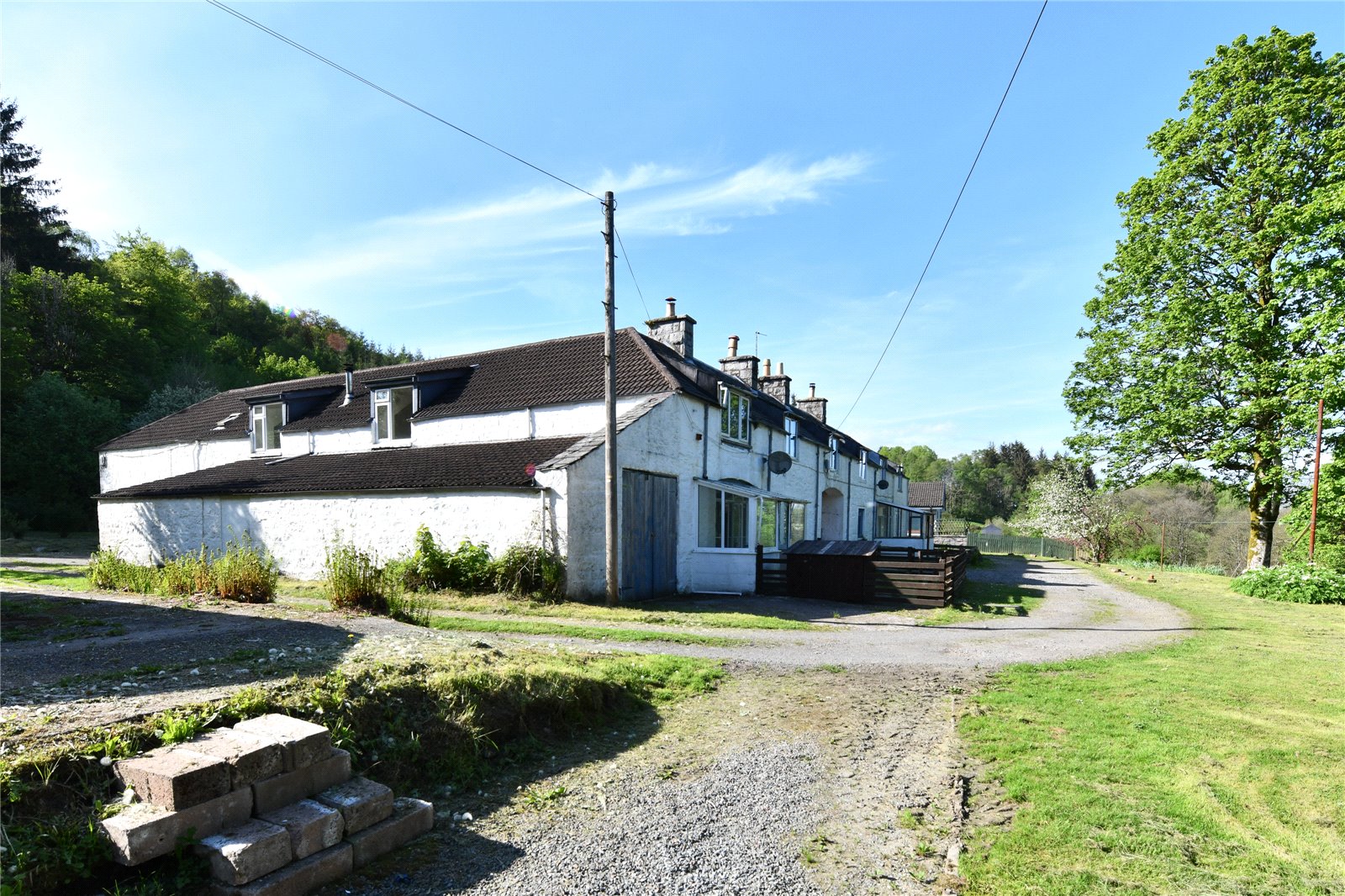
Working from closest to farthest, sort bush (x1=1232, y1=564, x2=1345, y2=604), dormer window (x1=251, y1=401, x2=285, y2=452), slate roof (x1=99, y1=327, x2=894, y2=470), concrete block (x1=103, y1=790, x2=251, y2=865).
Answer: concrete block (x1=103, y1=790, x2=251, y2=865)
bush (x1=1232, y1=564, x2=1345, y2=604)
slate roof (x1=99, y1=327, x2=894, y2=470)
dormer window (x1=251, y1=401, x2=285, y2=452)

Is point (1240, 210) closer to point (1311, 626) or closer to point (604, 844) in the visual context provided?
point (1311, 626)

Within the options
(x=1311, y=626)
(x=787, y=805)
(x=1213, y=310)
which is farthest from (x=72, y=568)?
A: (x=1213, y=310)

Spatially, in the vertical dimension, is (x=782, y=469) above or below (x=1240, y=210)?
below

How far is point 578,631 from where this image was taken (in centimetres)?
1100

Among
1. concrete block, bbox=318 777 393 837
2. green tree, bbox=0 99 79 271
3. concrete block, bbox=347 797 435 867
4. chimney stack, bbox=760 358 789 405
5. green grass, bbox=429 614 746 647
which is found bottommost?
green grass, bbox=429 614 746 647

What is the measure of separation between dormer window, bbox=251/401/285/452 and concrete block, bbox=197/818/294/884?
25.3 meters

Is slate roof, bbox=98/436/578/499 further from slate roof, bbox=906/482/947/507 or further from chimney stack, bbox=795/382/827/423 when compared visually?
slate roof, bbox=906/482/947/507

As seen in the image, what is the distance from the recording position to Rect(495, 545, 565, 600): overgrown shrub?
45.7ft

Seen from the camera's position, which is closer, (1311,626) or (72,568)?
(1311,626)

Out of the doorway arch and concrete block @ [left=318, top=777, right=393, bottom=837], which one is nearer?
concrete block @ [left=318, top=777, right=393, bottom=837]

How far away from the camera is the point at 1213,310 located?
71.7 feet

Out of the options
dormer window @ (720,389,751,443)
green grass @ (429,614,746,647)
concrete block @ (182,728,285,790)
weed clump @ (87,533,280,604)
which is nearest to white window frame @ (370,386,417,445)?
weed clump @ (87,533,280,604)

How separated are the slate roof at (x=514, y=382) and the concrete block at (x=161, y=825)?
46.5ft

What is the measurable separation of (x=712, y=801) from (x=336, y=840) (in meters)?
2.41
